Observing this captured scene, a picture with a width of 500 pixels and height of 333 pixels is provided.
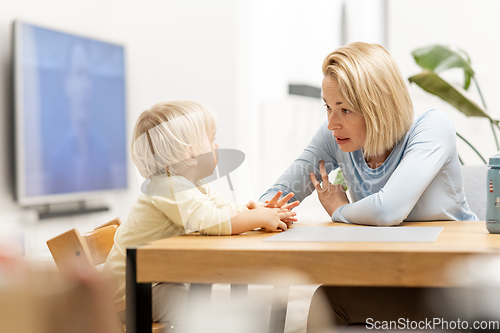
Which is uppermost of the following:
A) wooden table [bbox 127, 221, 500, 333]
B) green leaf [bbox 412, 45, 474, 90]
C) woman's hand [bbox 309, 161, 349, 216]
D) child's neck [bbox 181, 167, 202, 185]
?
green leaf [bbox 412, 45, 474, 90]

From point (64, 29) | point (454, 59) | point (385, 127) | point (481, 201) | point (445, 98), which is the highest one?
point (64, 29)

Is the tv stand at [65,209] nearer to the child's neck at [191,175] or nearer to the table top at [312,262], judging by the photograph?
the child's neck at [191,175]

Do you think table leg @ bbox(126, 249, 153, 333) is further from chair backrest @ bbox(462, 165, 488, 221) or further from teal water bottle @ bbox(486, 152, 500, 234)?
chair backrest @ bbox(462, 165, 488, 221)

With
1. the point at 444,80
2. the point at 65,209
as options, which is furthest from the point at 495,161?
the point at 65,209

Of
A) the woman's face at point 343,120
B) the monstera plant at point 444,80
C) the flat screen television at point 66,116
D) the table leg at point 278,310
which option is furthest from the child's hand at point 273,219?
the flat screen television at point 66,116

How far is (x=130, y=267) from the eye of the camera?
701mm

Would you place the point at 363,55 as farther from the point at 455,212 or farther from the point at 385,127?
the point at 455,212

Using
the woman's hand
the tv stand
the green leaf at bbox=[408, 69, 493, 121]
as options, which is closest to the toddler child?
the woman's hand

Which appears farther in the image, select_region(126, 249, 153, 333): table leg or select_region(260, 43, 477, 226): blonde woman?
select_region(260, 43, 477, 226): blonde woman

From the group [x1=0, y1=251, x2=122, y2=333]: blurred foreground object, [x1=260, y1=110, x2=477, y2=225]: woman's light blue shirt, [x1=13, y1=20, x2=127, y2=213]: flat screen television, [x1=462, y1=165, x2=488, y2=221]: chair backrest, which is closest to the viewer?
[x1=0, y1=251, x2=122, y2=333]: blurred foreground object

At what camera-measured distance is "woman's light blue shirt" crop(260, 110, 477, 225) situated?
3.29 ft

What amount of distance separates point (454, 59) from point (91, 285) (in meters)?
2.17

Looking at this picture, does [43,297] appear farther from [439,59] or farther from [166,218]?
[439,59]

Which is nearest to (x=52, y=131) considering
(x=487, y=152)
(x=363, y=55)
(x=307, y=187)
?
(x=307, y=187)
